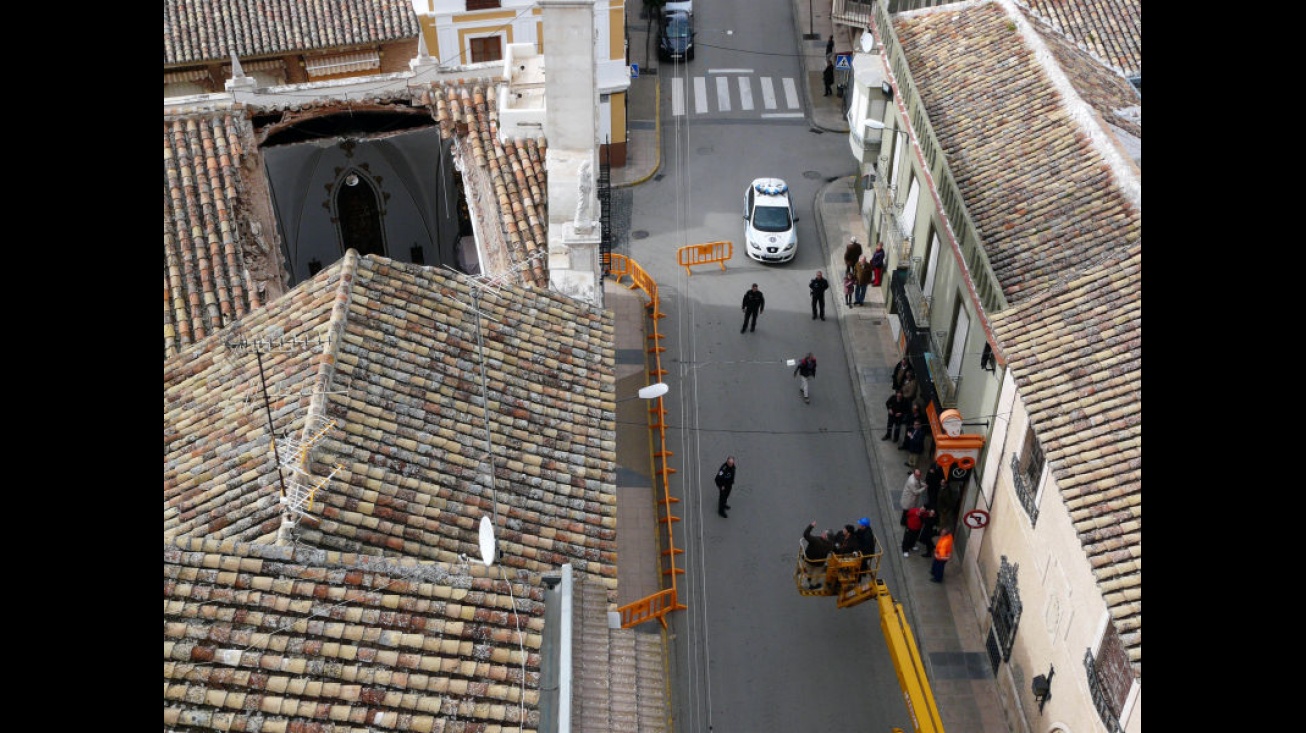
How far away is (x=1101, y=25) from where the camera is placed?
30.6 meters

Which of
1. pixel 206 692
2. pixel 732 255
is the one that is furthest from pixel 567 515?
pixel 732 255

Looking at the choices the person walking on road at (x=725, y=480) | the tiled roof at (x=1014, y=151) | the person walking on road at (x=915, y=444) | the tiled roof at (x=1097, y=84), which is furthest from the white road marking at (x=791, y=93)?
the person walking on road at (x=725, y=480)

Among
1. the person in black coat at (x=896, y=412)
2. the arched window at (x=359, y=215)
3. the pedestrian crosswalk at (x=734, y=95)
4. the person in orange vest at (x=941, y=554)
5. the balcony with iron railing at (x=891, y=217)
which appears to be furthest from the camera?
the pedestrian crosswalk at (x=734, y=95)

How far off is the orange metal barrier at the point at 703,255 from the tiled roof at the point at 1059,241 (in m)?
7.58

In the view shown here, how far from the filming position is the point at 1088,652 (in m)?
18.3

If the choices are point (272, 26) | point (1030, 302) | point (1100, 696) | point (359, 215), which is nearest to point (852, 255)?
point (1030, 302)

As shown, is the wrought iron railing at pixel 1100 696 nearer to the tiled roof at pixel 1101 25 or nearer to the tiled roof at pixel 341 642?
the tiled roof at pixel 341 642

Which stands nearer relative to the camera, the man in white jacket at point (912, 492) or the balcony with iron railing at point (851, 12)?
the man in white jacket at point (912, 492)

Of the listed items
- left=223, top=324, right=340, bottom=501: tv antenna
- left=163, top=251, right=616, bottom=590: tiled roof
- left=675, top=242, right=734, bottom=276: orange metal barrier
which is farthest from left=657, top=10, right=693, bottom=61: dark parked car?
left=223, top=324, right=340, bottom=501: tv antenna

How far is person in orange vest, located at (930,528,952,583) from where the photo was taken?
23812 mm

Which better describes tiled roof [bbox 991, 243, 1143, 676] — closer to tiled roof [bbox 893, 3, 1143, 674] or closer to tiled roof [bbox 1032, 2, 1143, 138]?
tiled roof [bbox 893, 3, 1143, 674]

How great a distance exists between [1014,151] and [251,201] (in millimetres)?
14695

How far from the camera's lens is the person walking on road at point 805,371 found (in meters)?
28.9
